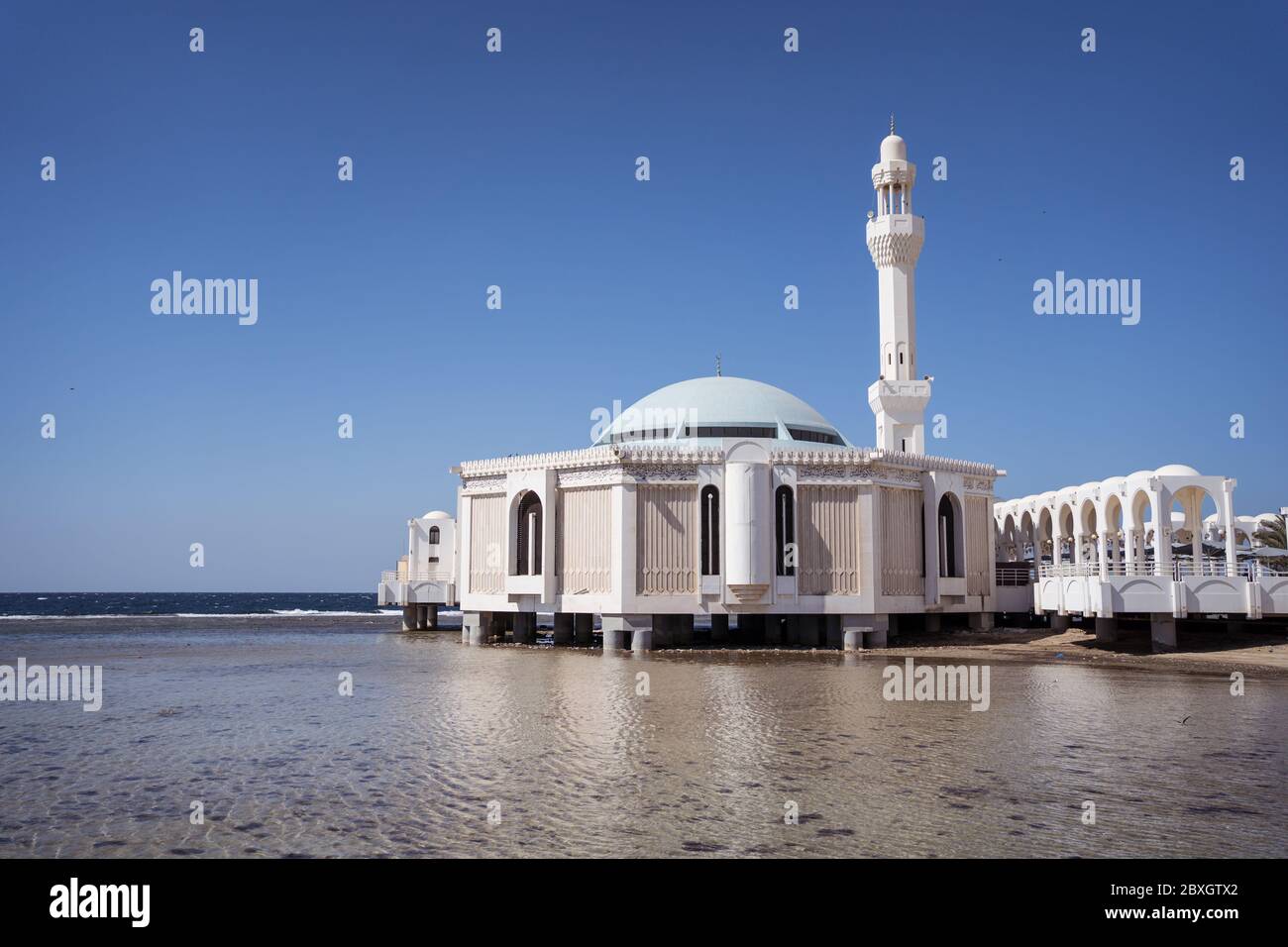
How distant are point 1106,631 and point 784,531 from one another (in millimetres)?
12123

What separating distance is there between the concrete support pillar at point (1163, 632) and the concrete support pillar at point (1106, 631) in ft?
5.73

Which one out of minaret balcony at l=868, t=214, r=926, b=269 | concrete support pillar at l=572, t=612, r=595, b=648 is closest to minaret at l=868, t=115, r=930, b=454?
minaret balcony at l=868, t=214, r=926, b=269

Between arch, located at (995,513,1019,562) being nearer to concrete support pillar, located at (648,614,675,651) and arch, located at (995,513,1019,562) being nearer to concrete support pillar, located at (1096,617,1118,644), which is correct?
concrete support pillar, located at (1096,617,1118,644)

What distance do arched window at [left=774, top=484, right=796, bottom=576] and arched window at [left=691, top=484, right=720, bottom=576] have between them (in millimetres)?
2204

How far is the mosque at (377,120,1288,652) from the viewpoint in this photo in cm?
3434

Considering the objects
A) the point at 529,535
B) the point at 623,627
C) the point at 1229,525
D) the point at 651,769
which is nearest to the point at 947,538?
the point at 1229,525

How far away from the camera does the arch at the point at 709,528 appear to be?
37656mm

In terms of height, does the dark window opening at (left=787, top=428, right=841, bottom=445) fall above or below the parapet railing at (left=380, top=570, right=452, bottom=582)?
above

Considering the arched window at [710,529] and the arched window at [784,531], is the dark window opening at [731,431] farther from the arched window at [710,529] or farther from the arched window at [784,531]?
the arched window at [710,529]

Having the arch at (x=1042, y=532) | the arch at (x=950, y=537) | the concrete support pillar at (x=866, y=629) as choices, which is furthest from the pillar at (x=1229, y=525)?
the concrete support pillar at (x=866, y=629)

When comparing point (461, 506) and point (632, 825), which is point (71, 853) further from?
point (461, 506)

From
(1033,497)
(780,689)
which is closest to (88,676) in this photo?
(780,689)

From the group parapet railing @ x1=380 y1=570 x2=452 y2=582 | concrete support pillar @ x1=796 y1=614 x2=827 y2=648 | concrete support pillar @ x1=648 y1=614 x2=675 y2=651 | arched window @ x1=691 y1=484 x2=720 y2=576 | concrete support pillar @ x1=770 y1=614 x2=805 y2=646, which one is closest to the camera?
arched window @ x1=691 y1=484 x2=720 y2=576
